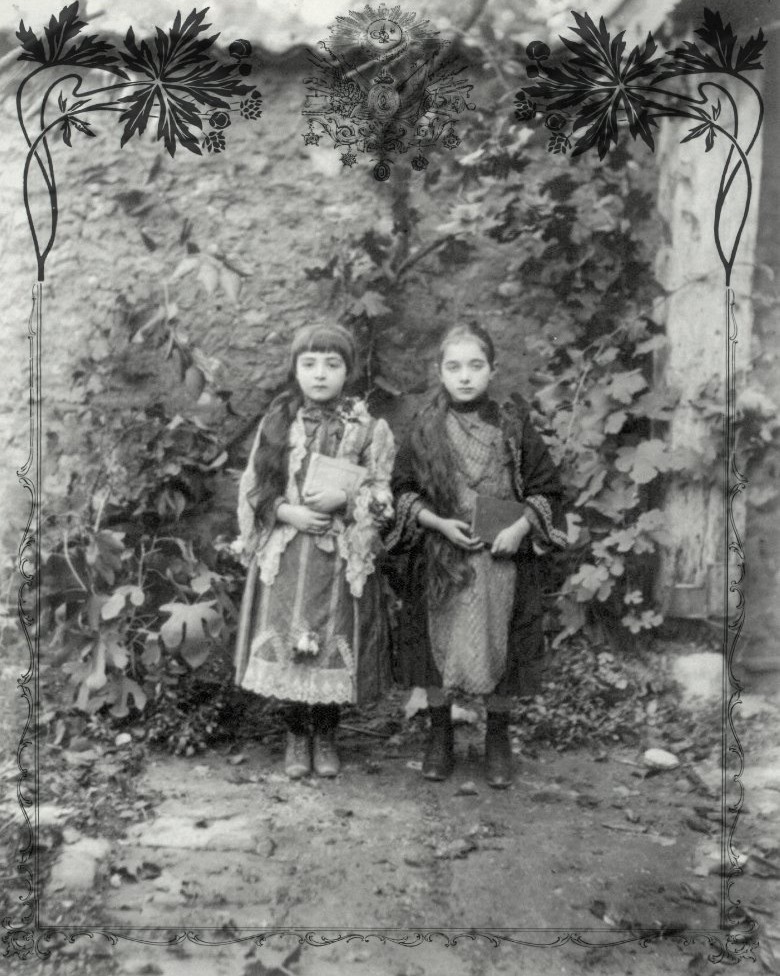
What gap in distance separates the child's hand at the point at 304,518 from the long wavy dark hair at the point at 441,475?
0.29m

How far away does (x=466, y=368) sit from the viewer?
250 cm

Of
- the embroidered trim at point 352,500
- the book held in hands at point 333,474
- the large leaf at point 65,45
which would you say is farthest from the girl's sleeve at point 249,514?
the large leaf at point 65,45

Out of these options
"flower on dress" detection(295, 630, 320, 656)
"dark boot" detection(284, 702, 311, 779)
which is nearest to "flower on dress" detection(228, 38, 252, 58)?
"flower on dress" detection(295, 630, 320, 656)

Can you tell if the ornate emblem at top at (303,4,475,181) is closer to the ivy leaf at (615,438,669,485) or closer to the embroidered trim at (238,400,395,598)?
the embroidered trim at (238,400,395,598)

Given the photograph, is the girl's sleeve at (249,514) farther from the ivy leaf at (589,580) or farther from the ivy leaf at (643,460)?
the ivy leaf at (643,460)

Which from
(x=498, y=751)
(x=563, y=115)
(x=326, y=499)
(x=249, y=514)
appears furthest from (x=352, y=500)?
(x=563, y=115)

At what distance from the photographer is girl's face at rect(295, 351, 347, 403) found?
8.22 feet

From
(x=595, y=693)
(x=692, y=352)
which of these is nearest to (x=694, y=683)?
(x=595, y=693)

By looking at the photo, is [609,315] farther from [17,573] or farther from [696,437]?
[17,573]

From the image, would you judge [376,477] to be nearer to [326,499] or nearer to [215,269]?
[326,499]

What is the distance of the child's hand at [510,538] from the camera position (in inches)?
97.7

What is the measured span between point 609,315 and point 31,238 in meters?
1.63

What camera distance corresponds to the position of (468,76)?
2445 millimetres

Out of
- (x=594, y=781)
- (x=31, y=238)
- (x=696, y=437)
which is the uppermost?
(x=31, y=238)
